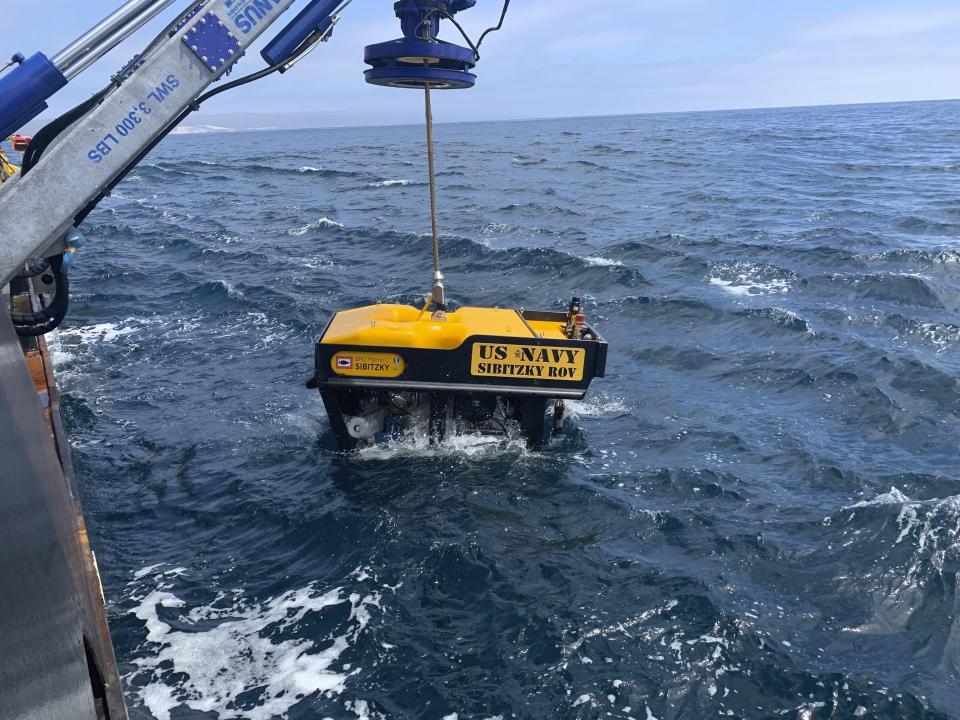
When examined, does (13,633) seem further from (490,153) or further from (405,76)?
(490,153)

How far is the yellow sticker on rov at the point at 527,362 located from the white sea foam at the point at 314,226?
20.0 meters

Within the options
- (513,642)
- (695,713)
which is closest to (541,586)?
(513,642)

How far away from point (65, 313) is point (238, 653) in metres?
3.64

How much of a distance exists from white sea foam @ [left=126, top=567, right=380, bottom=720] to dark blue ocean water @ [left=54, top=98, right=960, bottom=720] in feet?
0.09

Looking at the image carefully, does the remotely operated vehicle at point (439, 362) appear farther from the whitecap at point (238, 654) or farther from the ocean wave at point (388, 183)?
the ocean wave at point (388, 183)

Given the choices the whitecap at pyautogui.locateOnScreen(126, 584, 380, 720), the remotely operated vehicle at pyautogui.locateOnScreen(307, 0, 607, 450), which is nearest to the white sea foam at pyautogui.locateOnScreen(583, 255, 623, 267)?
the remotely operated vehicle at pyautogui.locateOnScreen(307, 0, 607, 450)

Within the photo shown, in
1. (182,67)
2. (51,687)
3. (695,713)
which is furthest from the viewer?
(695,713)

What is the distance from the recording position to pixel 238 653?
632 centimetres

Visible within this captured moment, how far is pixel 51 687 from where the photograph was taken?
3.24 metres

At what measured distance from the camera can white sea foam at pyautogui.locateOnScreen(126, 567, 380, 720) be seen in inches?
230

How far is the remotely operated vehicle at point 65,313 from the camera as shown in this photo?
3275 mm

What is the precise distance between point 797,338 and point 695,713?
1025 cm

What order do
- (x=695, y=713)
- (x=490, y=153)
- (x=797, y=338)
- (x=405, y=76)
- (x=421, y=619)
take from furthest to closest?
(x=490, y=153) → (x=797, y=338) → (x=405, y=76) → (x=421, y=619) → (x=695, y=713)

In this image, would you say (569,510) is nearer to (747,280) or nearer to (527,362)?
(527,362)
